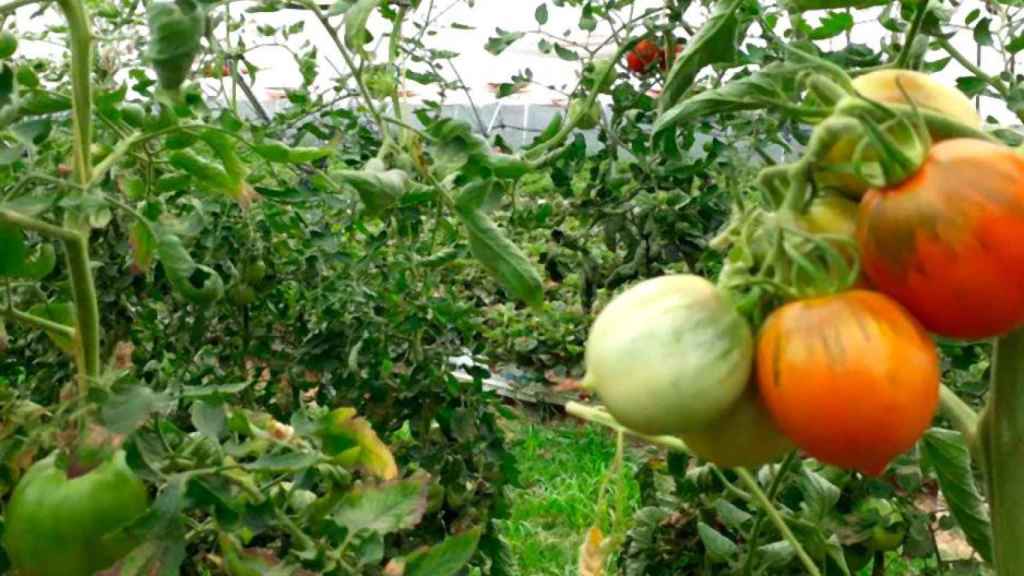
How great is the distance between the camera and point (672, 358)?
0.57 metres

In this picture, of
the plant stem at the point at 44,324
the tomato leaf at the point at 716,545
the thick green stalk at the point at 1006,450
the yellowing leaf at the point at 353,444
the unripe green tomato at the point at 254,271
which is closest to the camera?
the thick green stalk at the point at 1006,450

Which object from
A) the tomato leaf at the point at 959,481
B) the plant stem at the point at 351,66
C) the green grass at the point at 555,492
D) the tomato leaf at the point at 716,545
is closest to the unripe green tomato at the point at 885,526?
the tomato leaf at the point at 716,545

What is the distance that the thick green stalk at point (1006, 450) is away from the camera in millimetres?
659

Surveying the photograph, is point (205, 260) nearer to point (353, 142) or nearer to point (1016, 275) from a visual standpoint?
point (353, 142)

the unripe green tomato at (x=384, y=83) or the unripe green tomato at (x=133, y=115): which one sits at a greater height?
the unripe green tomato at (x=133, y=115)

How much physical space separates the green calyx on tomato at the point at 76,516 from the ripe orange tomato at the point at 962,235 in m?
0.61

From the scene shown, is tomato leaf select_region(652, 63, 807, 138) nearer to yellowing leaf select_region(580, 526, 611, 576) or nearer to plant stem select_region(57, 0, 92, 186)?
yellowing leaf select_region(580, 526, 611, 576)

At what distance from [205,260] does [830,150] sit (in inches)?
54.8

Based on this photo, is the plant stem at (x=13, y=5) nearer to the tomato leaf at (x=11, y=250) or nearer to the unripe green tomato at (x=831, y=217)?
the tomato leaf at (x=11, y=250)

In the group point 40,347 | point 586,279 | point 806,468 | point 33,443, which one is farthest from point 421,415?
point 33,443

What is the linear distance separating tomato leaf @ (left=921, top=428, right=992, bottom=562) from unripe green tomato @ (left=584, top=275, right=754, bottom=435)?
1.13 ft

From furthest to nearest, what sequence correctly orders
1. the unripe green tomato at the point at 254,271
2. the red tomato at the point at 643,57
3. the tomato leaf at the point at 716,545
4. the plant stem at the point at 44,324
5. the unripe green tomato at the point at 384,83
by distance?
the unripe green tomato at the point at 254,271 < the red tomato at the point at 643,57 < the unripe green tomato at the point at 384,83 < the tomato leaf at the point at 716,545 < the plant stem at the point at 44,324

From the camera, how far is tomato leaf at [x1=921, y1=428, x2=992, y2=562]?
87 cm

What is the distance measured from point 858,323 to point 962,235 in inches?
2.2
